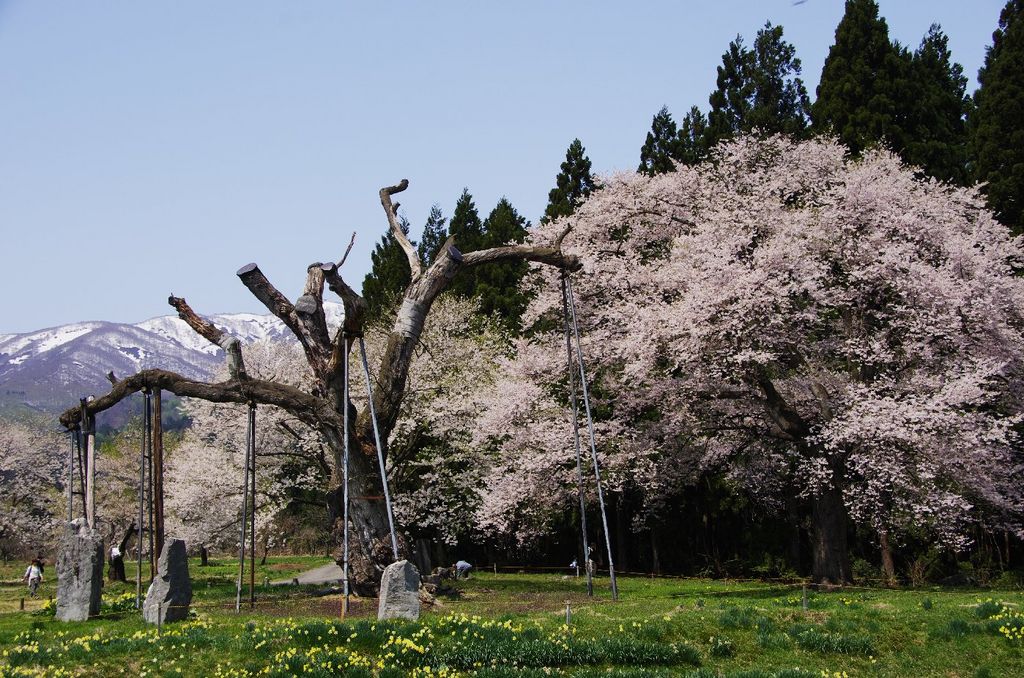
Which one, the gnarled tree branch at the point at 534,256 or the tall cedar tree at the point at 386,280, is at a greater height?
the tall cedar tree at the point at 386,280

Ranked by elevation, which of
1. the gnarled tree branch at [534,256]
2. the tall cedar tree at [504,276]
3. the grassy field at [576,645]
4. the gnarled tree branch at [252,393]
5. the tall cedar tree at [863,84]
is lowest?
the grassy field at [576,645]

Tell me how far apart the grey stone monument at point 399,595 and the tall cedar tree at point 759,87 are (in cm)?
3623

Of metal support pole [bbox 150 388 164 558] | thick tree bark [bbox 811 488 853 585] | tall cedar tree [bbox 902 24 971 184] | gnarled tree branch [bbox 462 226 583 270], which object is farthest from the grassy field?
tall cedar tree [bbox 902 24 971 184]

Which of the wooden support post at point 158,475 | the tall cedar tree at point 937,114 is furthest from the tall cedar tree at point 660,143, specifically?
the wooden support post at point 158,475

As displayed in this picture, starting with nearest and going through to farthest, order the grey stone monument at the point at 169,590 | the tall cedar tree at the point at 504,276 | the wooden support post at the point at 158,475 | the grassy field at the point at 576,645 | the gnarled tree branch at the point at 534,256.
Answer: the grassy field at the point at 576,645
the grey stone monument at the point at 169,590
the wooden support post at the point at 158,475
the gnarled tree branch at the point at 534,256
the tall cedar tree at the point at 504,276

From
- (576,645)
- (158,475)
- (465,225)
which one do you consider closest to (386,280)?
(465,225)

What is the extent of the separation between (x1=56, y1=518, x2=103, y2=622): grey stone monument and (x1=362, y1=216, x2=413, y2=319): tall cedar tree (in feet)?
107

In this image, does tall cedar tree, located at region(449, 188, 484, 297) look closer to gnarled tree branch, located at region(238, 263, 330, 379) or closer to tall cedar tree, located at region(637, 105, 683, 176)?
tall cedar tree, located at region(637, 105, 683, 176)

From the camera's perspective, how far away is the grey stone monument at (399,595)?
16.2 m

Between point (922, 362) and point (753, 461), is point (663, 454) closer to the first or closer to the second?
point (753, 461)

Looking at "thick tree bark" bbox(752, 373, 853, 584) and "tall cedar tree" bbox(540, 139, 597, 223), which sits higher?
"tall cedar tree" bbox(540, 139, 597, 223)

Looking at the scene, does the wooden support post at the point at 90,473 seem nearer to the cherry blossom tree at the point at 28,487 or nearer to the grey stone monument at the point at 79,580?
the grey stone monument at the point at 79,580

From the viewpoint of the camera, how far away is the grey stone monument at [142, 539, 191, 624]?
59.4ft

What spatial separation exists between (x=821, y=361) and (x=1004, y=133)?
64.4 ft
